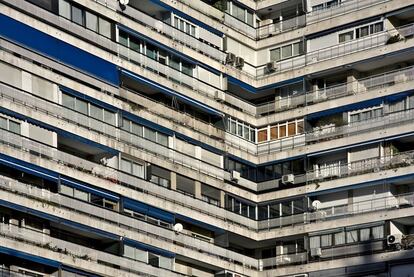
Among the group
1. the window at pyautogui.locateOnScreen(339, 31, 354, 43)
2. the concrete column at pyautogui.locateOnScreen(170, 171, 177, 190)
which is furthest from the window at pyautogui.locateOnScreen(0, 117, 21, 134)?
the window at pyautogui.locateOnScreen(339, 31, 354, 43)

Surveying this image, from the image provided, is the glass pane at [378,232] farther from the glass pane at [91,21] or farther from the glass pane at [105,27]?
the glass pane at [91,21]

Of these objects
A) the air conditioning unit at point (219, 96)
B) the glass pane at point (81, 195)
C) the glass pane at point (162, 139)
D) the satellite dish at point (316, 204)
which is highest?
the air conditioning unit at point (219, 96)

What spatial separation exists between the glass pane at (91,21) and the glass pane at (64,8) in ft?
4.62

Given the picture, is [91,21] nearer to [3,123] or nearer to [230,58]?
[3,123]

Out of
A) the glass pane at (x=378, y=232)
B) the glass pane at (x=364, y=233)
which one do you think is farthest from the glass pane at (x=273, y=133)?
the glass pane at (x=378, y=232)

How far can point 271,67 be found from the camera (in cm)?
9788

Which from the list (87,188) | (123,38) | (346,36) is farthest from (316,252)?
(123,38)

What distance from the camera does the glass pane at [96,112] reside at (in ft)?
283

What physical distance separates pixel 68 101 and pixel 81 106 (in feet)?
3.26

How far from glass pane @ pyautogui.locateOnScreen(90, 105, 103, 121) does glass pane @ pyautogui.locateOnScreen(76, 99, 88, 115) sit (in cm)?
41

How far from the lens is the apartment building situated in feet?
271

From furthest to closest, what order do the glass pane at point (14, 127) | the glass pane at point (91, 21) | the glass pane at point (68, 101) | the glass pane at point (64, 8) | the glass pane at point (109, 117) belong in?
the glass pane at point (109, 117), the glass pane at point (91, 21), the glass pane at point (64, 8), the glass pane at point (68, 101), the glass pane at point (14, 127)

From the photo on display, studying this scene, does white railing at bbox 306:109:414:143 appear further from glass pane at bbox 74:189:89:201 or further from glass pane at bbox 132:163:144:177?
glass pane at bbox 74:189:89:201

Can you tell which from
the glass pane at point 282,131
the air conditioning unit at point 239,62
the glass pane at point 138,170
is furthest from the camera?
the air conditioning unit at point 239,62
